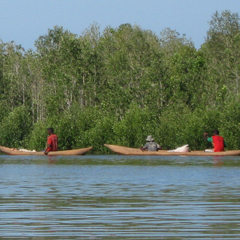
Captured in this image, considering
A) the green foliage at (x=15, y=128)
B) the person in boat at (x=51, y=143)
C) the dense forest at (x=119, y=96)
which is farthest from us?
the green foliage at (x=15, y=128)

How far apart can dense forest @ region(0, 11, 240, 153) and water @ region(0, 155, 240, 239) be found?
1020 inches

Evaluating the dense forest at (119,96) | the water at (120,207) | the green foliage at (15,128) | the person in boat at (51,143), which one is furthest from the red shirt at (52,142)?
the green foliage at (15,128)

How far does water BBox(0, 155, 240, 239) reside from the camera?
9.69 meters

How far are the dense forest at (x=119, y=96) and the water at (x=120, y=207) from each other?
25.9m

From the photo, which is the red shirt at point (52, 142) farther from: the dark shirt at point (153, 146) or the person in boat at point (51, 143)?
the dark shirt at point (153, 146)

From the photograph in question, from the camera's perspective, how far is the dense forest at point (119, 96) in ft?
155

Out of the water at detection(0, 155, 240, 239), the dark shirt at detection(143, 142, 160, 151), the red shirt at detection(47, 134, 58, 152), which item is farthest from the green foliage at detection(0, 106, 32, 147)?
the water at detection(0, 155, 240, 239)

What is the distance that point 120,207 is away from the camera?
12844 millimetres

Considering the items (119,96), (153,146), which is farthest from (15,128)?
(153,146)

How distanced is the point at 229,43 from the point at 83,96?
1961 cm

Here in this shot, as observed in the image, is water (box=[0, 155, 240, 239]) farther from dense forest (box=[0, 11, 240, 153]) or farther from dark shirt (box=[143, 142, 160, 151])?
dense forest (box=[0, 11, 240, 153])

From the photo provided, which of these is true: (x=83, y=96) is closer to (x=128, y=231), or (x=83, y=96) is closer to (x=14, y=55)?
(x=14, y=55)

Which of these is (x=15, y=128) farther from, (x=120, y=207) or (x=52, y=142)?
(x=120, y=207)

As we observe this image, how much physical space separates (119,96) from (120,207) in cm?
4171
